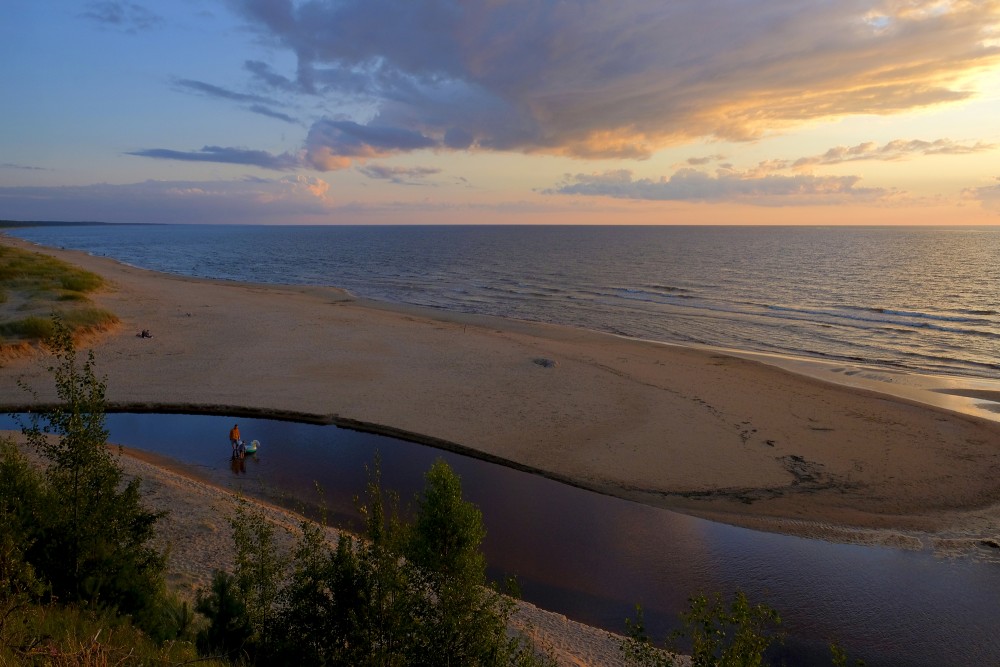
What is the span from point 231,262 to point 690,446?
368ft

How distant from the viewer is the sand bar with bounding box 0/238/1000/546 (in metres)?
19.9

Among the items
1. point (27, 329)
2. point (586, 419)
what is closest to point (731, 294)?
point (586, 419)

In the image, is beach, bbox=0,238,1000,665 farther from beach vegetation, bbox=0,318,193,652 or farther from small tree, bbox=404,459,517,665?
beach vegetation, bbox=0,318,193,652

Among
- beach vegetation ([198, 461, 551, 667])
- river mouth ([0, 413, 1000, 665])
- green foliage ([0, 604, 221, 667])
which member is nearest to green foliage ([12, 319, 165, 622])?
green foliage ([0, 604, 221, 667])

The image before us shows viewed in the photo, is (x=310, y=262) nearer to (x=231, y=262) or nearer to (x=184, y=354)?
(x=231, y=262)

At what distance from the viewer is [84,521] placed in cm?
884

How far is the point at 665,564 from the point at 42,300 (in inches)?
1882

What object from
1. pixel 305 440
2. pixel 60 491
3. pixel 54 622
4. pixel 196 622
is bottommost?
pixel 305 440

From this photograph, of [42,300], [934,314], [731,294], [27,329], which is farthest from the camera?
[731,294]

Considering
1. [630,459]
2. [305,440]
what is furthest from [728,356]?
[305,440]

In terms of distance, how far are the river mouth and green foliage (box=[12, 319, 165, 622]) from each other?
8.97 meters

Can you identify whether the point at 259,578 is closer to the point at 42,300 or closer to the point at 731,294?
the point at 42,300

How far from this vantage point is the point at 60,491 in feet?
29.0

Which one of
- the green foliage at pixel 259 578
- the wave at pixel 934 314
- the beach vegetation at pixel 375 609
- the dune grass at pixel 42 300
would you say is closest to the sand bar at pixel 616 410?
the dune grass at pixel 42 300
